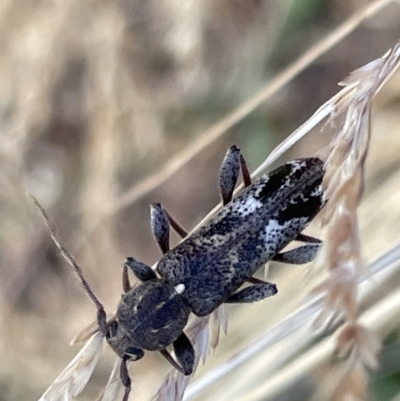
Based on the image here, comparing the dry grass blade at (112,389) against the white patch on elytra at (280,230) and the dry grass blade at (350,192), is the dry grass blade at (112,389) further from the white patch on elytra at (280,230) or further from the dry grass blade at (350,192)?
the dry grass blade at (350,192)

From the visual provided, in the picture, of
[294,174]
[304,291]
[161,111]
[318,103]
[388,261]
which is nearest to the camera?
[388,261]

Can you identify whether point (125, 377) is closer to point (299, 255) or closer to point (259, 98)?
point (299, 255)

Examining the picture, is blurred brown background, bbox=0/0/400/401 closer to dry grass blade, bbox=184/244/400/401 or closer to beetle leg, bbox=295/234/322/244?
beetle leg, bbox=295/234/322/244

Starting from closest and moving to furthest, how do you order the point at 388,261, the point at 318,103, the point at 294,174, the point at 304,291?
the point at 388,261 → the point at 304,291 → the point at 294,174 → the point at 318,103

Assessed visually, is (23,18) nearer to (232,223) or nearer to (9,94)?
(9,94)

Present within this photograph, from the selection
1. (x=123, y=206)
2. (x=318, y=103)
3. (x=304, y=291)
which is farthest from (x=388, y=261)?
(x=123, y=206)

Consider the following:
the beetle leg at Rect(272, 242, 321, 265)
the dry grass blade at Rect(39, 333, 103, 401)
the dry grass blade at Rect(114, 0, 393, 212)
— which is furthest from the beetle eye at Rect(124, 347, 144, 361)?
the dry grass blade at Rect(114, 0, 393, 212)
